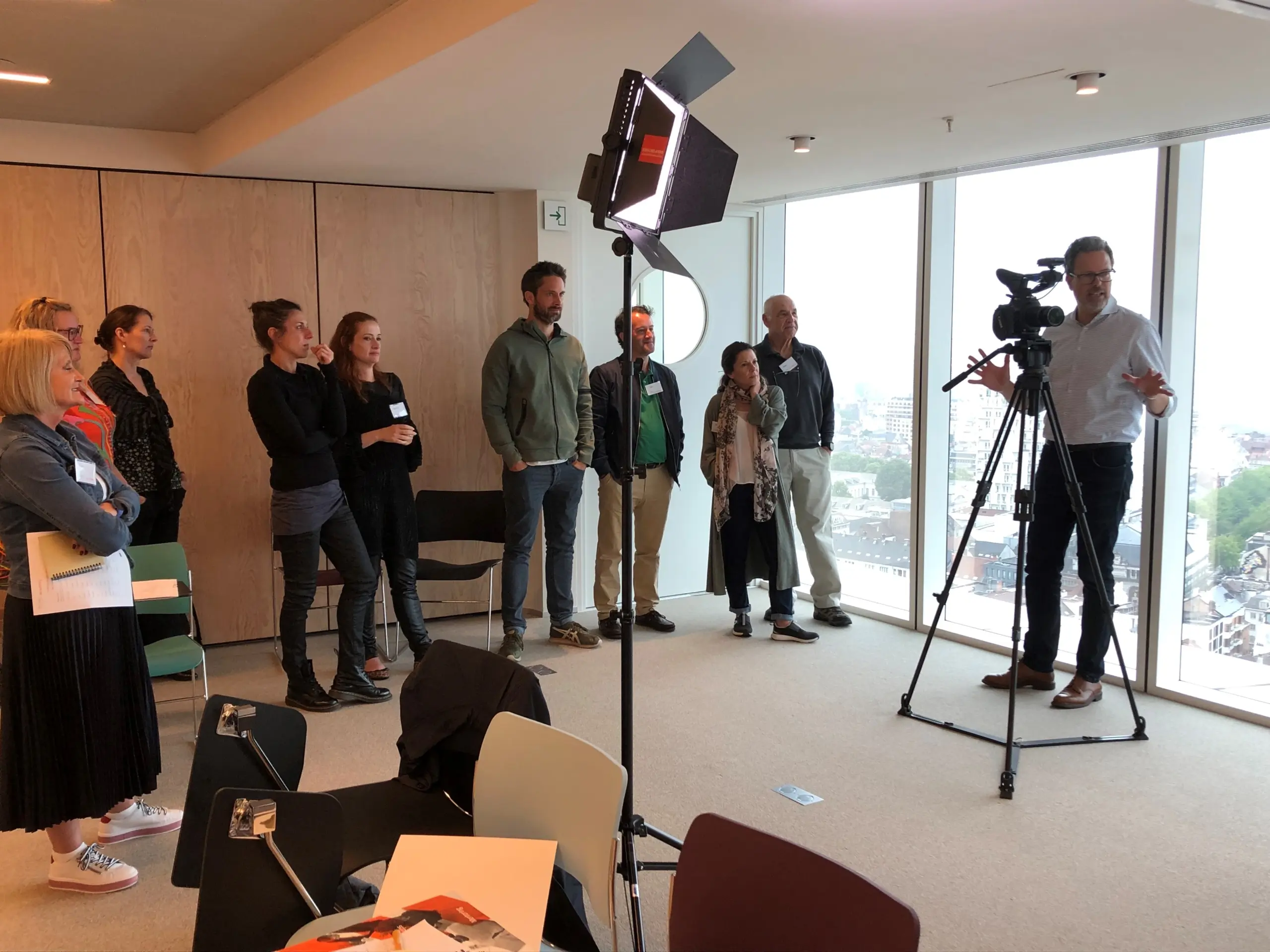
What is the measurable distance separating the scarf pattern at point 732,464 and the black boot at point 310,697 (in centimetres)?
217

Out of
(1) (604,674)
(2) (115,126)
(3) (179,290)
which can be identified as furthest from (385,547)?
(2) (115,126)

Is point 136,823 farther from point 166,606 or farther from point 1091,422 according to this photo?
point 1091,422

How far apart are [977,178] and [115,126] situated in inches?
171

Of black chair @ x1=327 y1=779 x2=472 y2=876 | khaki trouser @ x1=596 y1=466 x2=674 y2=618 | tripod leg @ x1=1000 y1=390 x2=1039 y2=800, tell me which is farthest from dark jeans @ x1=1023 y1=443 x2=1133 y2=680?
black chair @ x1=327 y1=779 x2=472 y2=876

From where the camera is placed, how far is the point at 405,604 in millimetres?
4609

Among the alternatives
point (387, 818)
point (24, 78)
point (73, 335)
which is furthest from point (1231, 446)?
point (24, 78)

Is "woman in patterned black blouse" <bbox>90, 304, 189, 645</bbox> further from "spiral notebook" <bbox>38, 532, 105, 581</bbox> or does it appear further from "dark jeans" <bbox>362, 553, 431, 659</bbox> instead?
"spiral notebook" <bbox>38, 532, 105, 581</bbox>

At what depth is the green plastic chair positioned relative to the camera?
138 inches

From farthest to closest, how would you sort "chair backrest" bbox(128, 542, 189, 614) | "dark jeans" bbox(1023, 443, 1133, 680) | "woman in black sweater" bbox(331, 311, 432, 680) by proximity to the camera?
"woman in black sweater" bbox(331, 311, 432, 680)
"dark jeans" bbox(1023, 443, 1133, 680)
"chair backrest" bbox(128, 542, 189, 614)

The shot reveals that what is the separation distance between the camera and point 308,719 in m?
4.12

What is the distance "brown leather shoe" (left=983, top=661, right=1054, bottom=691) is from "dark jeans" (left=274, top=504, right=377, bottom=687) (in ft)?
9.25

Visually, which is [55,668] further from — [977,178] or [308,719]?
[977,178]

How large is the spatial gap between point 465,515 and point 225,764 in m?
3.01

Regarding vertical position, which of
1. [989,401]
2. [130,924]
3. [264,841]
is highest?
[989,401]
